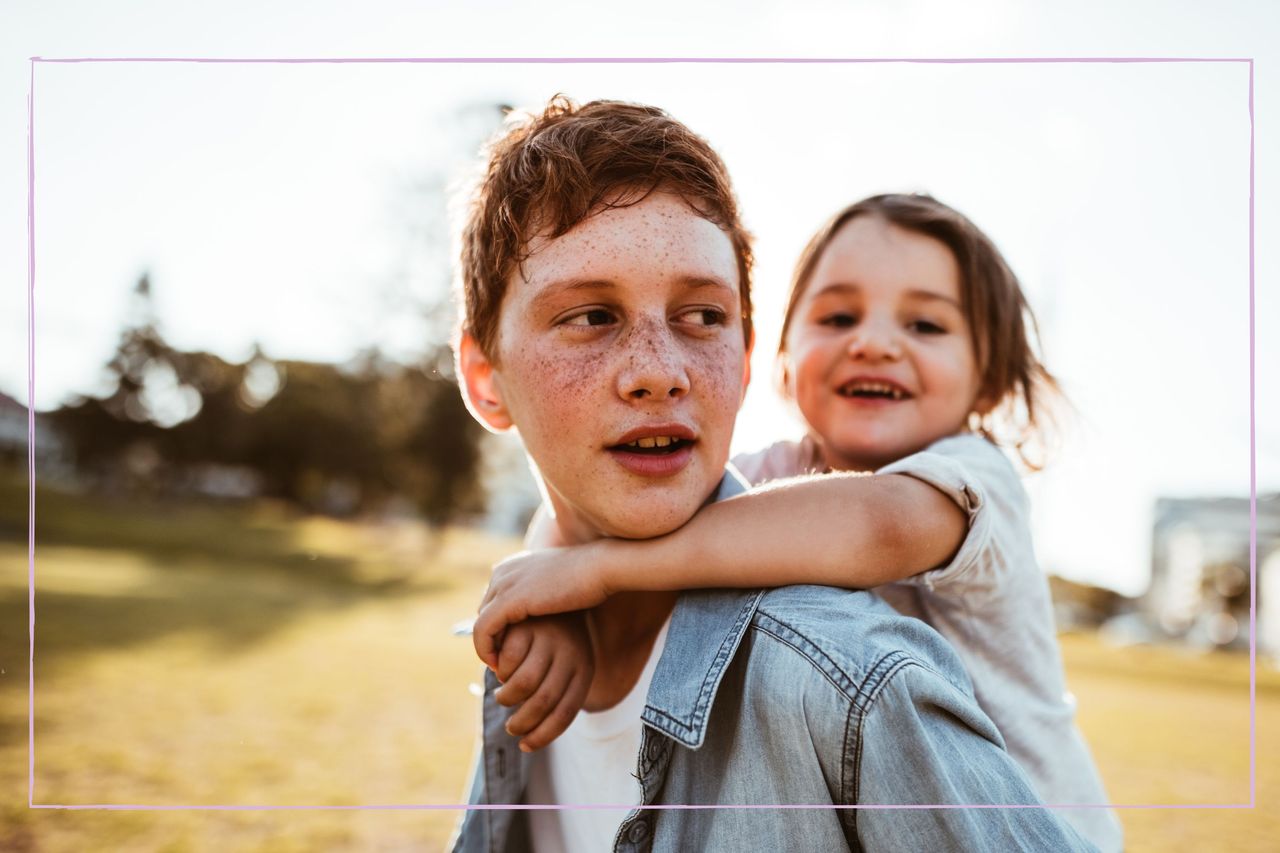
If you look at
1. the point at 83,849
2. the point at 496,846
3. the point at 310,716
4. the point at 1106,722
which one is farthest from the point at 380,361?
the point at 496,846

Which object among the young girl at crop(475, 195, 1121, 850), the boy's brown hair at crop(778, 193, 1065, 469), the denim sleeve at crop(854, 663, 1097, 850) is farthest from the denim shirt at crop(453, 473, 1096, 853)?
the boy's brown hair at crop(778, 193, 1065, 469)

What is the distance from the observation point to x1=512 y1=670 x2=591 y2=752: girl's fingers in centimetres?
179

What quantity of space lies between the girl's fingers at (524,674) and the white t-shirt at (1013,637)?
818 mm

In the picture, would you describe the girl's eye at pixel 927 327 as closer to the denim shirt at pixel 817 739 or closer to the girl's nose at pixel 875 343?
the girl's nose at pixel 875 343

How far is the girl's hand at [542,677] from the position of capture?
180 centimetres

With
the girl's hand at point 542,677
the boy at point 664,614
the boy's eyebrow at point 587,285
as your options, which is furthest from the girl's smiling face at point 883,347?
the girl's hand at point 542,677

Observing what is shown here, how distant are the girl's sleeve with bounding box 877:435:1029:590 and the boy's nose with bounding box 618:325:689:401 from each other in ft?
1.64

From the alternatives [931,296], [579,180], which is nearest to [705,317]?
[579,180]

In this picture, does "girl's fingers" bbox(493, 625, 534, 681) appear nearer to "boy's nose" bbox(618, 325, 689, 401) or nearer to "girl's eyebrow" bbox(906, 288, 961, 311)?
"boy's nose" bbox(618, 325, 689, 401)

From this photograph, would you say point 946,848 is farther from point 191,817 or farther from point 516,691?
point 191,817

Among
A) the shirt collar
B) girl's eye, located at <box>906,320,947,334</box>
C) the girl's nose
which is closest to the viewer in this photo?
the shirt collar

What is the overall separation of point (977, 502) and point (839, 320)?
91 cm

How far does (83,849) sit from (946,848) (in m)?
6.27

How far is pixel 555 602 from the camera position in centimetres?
186
